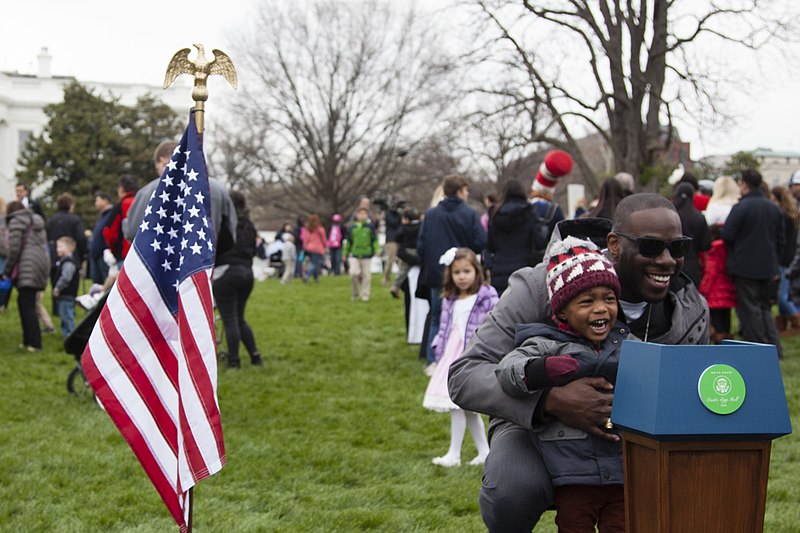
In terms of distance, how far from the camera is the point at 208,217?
4379 millimetres

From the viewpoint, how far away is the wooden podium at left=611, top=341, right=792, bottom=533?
8.82 feet

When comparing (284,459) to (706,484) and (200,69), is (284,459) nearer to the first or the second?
(200,69)

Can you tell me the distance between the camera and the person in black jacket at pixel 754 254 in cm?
995

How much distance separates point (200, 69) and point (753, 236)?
716cm

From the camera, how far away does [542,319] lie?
348 centimetres

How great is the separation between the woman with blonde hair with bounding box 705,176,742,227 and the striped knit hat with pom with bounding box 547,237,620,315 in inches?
324

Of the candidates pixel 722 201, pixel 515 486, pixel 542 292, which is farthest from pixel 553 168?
pixel 515 486

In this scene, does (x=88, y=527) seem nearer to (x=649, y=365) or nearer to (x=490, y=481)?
(x=490, y=481)

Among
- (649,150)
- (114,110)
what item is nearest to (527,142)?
(649,150)

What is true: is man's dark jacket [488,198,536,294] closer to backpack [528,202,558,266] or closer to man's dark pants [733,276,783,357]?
backpack [528,202,558,266]

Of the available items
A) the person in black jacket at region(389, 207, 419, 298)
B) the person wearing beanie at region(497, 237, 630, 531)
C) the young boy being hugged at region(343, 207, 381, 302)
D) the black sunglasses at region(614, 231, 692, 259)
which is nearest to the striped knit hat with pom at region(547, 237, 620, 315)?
the person wearing beanie at region(497, 237, 630, 531)

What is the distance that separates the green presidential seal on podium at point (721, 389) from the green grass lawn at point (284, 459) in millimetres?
2478

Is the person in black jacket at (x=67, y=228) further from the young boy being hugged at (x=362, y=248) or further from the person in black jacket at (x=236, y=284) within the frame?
the young boy being hugged at (x=362, y=248)

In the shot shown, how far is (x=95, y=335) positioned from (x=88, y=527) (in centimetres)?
133
